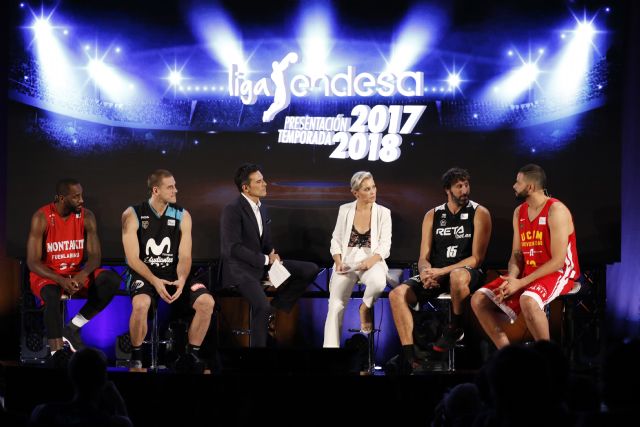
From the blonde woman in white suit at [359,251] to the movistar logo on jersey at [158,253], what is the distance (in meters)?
1.36

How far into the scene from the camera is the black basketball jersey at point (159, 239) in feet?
23.4

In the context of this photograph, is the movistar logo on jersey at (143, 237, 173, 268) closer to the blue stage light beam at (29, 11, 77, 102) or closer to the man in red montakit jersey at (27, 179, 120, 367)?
the man in red montakit jersey at (27, 179, 120, 367)

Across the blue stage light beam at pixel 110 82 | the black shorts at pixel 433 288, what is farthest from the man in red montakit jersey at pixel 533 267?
the blue stage light beam at pixel 110 82

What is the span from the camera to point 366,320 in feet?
22.7

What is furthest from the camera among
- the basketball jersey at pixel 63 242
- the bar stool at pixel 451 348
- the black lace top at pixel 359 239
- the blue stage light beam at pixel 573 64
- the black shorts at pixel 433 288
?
the blue stage light beam at pixel 573 64

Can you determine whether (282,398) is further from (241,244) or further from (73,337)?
(73,337)

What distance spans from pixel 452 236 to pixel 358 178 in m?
0.92

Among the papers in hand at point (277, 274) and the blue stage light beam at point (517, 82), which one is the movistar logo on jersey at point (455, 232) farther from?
the blue stage light beam at point (517, 82)

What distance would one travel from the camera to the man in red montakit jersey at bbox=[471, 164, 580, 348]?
6559 millimetres

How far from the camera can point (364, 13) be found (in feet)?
26.0

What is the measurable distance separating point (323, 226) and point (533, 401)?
516cm

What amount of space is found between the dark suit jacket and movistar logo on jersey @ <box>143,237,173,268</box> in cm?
44

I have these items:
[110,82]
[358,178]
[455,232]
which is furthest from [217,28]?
[455,232]

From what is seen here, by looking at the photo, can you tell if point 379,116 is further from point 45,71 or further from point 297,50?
point 45,71
